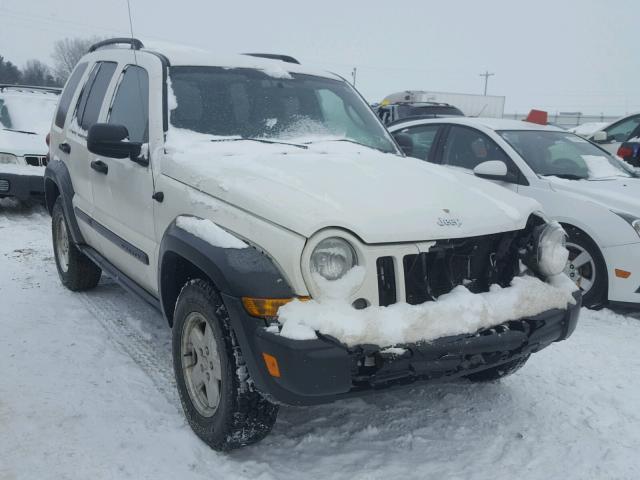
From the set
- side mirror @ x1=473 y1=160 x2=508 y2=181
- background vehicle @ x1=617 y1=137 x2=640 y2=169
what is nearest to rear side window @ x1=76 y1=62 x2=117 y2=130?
side mirror @ x1=473 y1=160 x2=508 y2=181

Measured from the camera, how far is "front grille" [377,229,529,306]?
254 centimetres

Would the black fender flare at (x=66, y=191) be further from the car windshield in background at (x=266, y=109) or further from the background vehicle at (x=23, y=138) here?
the background vehicle at (x=23, y=138)

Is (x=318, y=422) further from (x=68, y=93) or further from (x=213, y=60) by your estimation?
(x=68, y=93)

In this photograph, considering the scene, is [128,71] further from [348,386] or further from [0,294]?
[348,386]

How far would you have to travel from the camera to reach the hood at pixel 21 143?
847cm

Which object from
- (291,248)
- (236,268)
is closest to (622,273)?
(291,248)

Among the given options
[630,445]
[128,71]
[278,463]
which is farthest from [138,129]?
[630,445]

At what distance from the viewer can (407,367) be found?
2408 millimetres

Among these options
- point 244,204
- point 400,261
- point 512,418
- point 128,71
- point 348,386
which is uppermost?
point 128,71

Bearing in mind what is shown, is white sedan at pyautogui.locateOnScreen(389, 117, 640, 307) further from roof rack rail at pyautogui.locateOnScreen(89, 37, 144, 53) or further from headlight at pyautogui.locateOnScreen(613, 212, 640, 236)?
roof rack rail at pyautogui.locateOnScreen(89, 37, 144, 53)

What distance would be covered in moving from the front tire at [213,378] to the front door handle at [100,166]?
1438 millimetres

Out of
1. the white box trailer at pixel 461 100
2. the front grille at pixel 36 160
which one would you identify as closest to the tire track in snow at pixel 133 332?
the front grille at pixel 36 160

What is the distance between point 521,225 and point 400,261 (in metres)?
0.79

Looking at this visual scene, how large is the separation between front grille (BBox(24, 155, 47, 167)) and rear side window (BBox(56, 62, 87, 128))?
12.0ft
